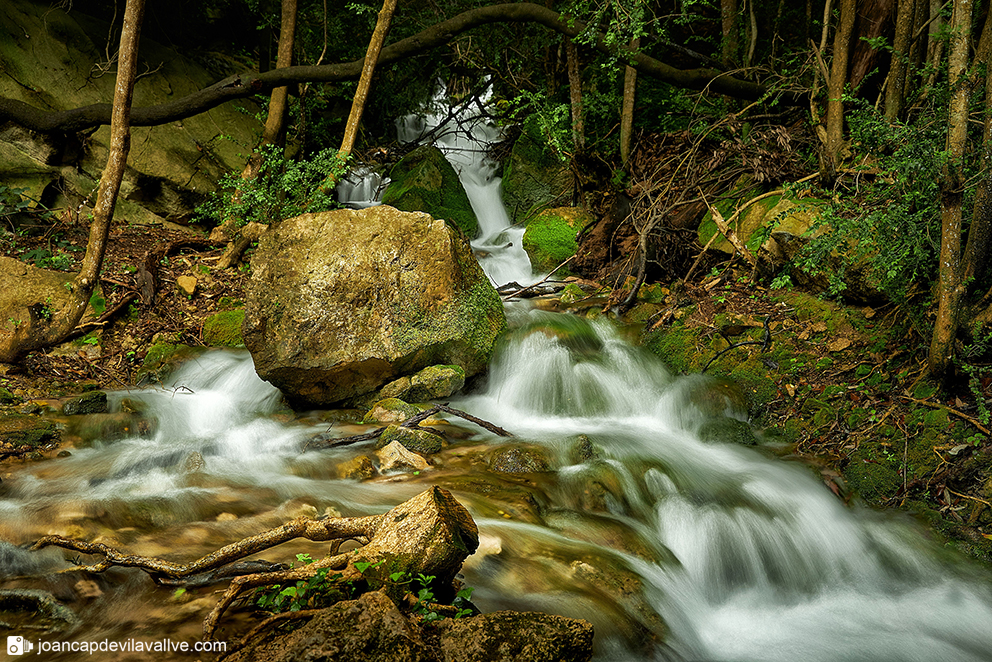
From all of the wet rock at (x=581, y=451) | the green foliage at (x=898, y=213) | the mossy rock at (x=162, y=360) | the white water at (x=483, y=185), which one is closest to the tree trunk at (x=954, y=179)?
the green foliage at (x=898, y=213)

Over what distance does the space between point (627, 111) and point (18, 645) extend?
981 centimetres

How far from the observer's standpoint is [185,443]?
5605 millimetres

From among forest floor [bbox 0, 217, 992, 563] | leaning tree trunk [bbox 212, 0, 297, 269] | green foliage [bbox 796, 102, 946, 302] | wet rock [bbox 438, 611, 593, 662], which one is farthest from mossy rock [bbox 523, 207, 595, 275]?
wet rock [bbox 438, 611, 593, 662]

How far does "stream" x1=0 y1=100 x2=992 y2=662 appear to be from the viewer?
3.45 metres

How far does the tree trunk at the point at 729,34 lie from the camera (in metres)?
9.26

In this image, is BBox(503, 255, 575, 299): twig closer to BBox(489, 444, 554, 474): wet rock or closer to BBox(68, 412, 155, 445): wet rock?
BBox(489, 444, 554, 474): wet rock

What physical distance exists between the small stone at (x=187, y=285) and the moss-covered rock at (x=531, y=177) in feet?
22.2

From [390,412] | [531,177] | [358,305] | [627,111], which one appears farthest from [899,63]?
[531,177]

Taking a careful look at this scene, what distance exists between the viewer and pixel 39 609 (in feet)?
9.39

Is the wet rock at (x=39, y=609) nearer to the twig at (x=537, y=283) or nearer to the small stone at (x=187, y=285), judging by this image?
the small stone at (x=187, y=285)

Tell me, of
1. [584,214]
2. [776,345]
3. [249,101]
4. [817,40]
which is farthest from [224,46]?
[776,345]

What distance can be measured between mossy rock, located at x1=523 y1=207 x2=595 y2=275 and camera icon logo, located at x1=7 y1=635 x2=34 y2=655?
8.49m

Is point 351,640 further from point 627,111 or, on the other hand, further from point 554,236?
point 627,111

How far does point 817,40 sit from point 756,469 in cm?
797
